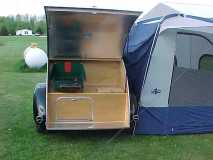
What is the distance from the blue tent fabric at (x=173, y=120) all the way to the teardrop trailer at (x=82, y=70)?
366 millimetres

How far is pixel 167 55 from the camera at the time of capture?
692cm

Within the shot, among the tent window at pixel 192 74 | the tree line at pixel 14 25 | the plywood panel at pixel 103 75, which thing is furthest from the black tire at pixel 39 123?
the tree line at pixel 14 25

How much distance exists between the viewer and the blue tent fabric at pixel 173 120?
6.97 metres

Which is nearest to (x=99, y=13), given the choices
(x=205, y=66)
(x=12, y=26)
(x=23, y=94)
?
(x=205, y=66)

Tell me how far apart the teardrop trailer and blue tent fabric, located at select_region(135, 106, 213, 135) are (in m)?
0.37

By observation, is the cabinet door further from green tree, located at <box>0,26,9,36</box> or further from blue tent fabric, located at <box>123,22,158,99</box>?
green tree, located at <box>0,26,9,36</box>

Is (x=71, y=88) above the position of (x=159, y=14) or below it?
below

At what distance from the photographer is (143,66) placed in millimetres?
6945

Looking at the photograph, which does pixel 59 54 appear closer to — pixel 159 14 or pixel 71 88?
pixel 71 88

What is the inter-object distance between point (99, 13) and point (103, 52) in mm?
808

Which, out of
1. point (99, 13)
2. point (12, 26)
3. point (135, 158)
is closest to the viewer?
point (135, 158)

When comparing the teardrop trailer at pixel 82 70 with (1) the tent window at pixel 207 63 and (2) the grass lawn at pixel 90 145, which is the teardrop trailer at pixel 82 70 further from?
(1) the tent window at pixel 207 63

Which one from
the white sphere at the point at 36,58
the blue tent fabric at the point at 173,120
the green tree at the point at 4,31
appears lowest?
the green tree at the point at 4,31

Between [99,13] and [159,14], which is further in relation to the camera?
[159,14]
